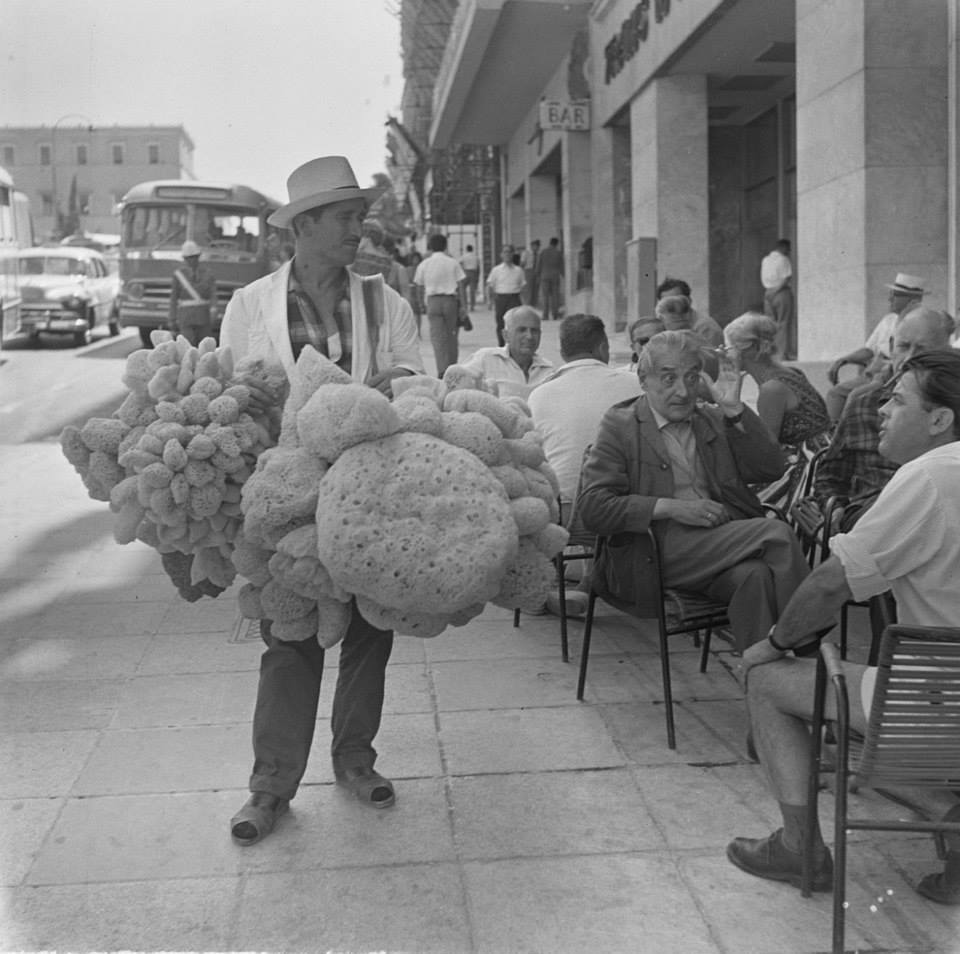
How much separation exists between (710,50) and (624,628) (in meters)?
12.7

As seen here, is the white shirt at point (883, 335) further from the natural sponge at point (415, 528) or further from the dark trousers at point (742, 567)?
the natural sponge at point (415, 528)

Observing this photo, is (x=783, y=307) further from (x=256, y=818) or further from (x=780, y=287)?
(x=256, y=818)

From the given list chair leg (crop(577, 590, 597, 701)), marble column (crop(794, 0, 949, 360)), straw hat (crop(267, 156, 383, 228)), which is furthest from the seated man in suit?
marble column (crop(794, 0, 949, 360))

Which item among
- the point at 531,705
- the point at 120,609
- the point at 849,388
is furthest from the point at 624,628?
the point at 120,609

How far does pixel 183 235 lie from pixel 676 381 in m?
18.1

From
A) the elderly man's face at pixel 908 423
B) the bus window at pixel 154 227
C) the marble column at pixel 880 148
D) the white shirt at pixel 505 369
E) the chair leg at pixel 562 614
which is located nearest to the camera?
the elderly man's face at pixel 908 423

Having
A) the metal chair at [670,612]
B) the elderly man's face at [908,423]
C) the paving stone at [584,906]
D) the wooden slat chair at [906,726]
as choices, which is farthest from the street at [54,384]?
the wooden slat chair at [906,726]

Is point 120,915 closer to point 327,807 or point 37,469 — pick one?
point 327,807

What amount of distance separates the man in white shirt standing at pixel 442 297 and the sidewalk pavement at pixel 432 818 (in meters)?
10.8

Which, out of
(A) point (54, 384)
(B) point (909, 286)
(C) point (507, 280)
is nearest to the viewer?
(B) point (909, 286)

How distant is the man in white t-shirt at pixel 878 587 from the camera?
291 cm

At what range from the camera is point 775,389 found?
5910mm

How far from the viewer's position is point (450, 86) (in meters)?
26.6

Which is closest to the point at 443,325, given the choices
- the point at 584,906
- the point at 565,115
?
the point at 565,115
